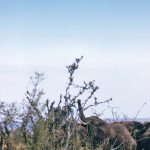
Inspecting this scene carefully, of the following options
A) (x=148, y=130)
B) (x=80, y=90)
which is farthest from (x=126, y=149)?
(x=80, y=90)

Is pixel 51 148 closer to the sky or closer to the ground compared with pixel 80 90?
closer to the ground

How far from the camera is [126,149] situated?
649 inches

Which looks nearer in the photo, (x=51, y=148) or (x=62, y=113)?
(x=51, y=148)

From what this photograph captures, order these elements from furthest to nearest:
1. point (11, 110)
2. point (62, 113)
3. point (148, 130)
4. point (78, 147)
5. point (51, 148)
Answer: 1. point (148, 130)
2. point (11, 110)
3. point (62, 113)
4. point (78, 147)
5. point (51, 148)

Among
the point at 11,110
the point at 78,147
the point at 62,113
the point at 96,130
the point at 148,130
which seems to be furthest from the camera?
the point at 148,130

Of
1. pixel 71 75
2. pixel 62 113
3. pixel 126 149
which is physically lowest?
pixel 126 149

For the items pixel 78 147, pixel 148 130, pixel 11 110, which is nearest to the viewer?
pixel 78 147

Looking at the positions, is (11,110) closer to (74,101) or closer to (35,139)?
(74,101)

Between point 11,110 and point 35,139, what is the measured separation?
3.45m

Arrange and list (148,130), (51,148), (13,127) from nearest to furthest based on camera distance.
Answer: (51,148), (13,127), (148,130)

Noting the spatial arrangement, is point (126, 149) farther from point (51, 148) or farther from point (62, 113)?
point (51, 148)

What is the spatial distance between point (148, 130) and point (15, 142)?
34.7ft

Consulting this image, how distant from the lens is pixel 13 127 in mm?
11406

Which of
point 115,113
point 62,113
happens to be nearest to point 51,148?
point 62,113
